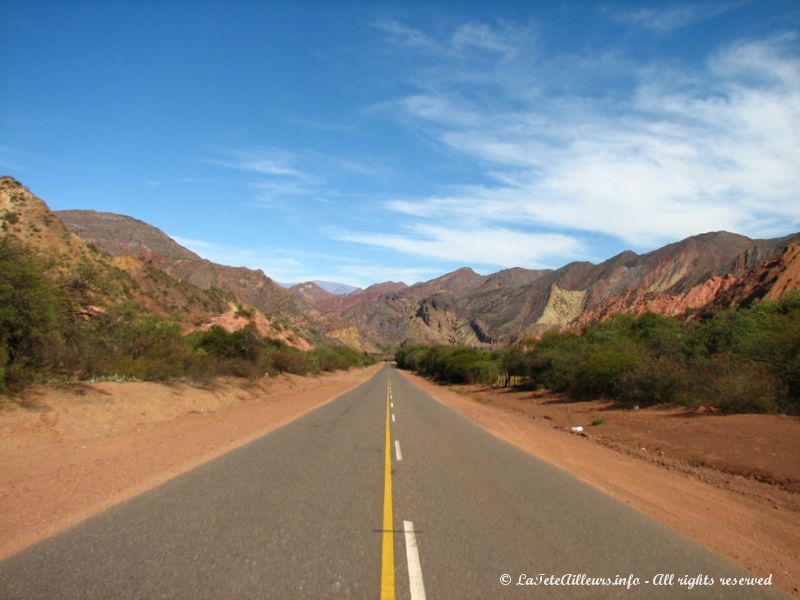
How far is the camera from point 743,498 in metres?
9.20

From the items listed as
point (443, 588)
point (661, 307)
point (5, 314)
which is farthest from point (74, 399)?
point (661, 307)

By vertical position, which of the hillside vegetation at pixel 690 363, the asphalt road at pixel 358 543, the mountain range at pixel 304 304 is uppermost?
the mountain range at pixel 304 304

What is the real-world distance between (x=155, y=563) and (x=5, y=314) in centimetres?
1116

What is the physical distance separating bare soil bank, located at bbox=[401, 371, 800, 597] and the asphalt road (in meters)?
0.66

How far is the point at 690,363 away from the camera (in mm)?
A: 24359

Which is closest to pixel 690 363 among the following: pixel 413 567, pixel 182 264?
pixel 413 567

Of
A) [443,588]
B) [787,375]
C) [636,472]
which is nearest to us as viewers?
[443,588]

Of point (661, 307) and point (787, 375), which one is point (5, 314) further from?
point (661, 307)

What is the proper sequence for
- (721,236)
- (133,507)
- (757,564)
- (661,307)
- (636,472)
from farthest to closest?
(721,236), (661,307), (636,472), (133,507), (757,564)

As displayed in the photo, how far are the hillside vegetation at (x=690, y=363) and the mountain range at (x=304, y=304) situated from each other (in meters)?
22.5

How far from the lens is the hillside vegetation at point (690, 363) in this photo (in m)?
17.4

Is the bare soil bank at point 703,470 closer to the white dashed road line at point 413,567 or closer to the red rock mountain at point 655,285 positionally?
the white dashed road line at point 413,567

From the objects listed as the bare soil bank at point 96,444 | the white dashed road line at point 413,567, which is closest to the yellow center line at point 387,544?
the white dashed road line at point 413,567

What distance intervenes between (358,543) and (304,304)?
6079 inches
